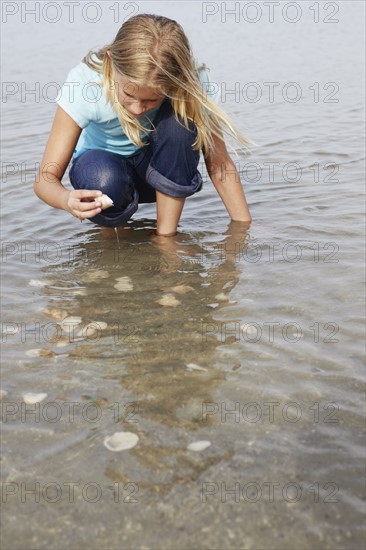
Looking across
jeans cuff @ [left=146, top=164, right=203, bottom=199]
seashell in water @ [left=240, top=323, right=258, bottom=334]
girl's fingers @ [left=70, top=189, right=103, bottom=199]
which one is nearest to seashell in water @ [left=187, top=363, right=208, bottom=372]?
seashell in water @ [left=240, top=323, right=258, bottom=334]

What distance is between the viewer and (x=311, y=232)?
5.02 m

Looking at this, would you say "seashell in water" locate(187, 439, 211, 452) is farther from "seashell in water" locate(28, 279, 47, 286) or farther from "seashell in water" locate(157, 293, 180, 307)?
"seashell in water" locate(28, 279, 47, 286)

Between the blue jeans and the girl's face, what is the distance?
383mm

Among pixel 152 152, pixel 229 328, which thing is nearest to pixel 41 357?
pixel 229 328

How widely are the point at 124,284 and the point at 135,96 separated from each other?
111 centimetres

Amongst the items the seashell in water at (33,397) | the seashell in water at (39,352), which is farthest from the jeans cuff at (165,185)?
the seashell in water at (33,397)

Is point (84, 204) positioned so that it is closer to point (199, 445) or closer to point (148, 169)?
point (148, 169)

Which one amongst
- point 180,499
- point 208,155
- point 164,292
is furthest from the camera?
point 208,155

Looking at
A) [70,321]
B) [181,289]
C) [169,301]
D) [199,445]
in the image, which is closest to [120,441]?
[199,445]

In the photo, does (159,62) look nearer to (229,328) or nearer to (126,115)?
(126,115)

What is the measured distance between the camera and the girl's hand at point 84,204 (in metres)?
4.07

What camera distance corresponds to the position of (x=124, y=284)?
428cm

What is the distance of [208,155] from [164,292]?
4.23 ft

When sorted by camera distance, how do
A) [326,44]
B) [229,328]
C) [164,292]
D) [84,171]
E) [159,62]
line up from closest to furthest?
[229,328] < [159,62] < [164,292] < [84,171] < [326,44]
